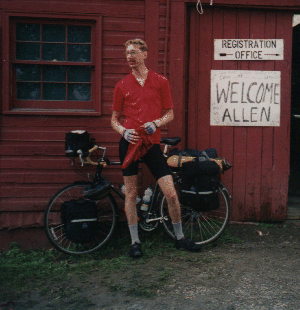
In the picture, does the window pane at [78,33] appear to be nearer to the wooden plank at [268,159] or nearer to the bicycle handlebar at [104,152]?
the bicycle handlebar at [104,152]

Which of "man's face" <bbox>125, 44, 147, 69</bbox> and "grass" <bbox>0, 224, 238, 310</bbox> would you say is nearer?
"grass" <bbox>0, 224, 238, 310</bbox>

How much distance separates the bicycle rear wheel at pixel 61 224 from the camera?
4.79m

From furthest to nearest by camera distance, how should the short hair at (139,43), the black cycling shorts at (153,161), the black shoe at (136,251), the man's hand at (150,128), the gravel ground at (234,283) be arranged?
the black shoe at (136,251) → the black cycling shorts at (153,161) → the short hair at (139,43) → the man's hand at (150,128) → the gravel ground at (234,283)

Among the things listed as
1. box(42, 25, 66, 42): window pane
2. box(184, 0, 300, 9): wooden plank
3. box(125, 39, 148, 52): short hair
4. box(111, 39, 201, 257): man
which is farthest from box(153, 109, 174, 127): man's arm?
box(42, 25, 66, 42): window pane

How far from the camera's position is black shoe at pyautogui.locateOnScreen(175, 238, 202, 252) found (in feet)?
14.8

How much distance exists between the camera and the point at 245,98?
5.41 metres

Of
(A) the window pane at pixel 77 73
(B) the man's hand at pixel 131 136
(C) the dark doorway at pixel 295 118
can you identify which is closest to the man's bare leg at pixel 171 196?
(B) the man's hand at pixel 131 136

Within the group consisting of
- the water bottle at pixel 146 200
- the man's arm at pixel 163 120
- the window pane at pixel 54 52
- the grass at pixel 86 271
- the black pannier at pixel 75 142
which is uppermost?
the window pane at pixel 54 52

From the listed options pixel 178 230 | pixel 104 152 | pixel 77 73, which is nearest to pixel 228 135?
pixel 178 230

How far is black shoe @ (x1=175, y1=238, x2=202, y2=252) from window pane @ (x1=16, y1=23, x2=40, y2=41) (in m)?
3.29

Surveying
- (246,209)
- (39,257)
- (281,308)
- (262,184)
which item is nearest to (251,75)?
(262,184)

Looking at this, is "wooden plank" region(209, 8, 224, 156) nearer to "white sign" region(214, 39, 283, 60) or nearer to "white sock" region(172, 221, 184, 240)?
"white sign" region(214, 39, 283, 60)

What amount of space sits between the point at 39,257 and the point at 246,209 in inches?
114

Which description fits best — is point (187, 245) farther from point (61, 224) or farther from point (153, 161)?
point (61, 224)
